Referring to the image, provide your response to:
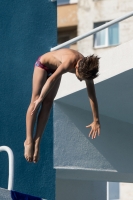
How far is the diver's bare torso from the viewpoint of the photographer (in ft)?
31.3

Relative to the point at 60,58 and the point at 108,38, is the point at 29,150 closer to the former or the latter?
the point at 60,58

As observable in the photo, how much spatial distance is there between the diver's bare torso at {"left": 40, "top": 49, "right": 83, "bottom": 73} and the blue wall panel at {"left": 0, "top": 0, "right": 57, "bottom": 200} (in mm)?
1822

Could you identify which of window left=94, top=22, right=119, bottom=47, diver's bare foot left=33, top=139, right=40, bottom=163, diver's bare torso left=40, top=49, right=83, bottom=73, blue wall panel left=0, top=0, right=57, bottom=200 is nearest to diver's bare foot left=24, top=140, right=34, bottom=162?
diver's bare foot left=33, top=139, right=40, bottom=163

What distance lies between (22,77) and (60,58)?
6.67 ft

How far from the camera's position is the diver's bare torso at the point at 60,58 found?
9.54m

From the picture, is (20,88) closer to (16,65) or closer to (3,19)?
(16,65)

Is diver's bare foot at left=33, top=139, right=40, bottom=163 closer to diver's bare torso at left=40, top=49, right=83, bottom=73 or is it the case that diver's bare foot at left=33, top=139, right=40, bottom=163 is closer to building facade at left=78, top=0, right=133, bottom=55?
diver's bare torso at left=40, top=49, right=83, bottom=73

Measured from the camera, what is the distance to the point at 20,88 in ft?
38.4

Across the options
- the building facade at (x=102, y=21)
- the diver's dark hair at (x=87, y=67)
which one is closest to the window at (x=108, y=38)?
the building facade at (x=102, y=21)

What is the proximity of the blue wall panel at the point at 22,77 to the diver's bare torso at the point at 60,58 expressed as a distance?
1.82m

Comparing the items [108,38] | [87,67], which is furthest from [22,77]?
[108,38]

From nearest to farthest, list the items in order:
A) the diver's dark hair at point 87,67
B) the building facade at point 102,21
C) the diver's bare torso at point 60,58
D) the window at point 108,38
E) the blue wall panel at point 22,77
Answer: the diver's dark hair at point 87,67 → the diver's bare torso at point 60,58 → the blue wall panel at point 22,77 → the building facade at point 102,21 → the window at point 108,38

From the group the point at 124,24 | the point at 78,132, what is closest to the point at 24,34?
the point at 78,132

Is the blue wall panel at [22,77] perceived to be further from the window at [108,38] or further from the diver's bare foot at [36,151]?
the window at [108,38]
